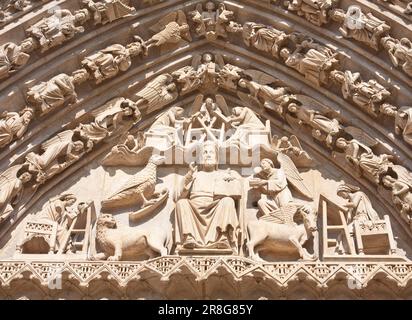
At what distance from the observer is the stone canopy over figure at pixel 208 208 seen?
862 centimetres

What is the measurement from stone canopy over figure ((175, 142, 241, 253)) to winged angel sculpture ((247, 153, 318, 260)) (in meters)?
0.20

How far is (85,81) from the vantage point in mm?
9852

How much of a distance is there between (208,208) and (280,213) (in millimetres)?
659

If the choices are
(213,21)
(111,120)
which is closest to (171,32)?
(213,21)

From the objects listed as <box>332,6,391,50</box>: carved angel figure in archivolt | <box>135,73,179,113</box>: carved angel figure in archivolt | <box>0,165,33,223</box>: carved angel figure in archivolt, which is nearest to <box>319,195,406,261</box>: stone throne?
<box>332,6,391,50</box>: carved angel figure in archivolt

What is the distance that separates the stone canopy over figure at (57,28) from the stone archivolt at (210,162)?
0.01m

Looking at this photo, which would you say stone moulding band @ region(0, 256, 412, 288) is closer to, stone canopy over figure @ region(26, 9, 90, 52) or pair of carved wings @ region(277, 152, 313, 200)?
pair of carved wings @ region(277, 152, 313, 200)

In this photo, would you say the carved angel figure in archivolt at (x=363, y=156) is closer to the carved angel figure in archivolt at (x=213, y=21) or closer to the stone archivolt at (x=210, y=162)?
the stone archivolt at (x=210, y=162)

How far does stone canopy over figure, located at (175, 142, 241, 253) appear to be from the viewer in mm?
8625

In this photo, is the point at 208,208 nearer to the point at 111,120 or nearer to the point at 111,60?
the point at 111,120

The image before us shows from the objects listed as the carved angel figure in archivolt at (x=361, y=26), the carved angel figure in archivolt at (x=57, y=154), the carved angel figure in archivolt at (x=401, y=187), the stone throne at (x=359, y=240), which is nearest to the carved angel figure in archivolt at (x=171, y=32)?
the carved angel figure in archivolt at (x=57, y=154)
